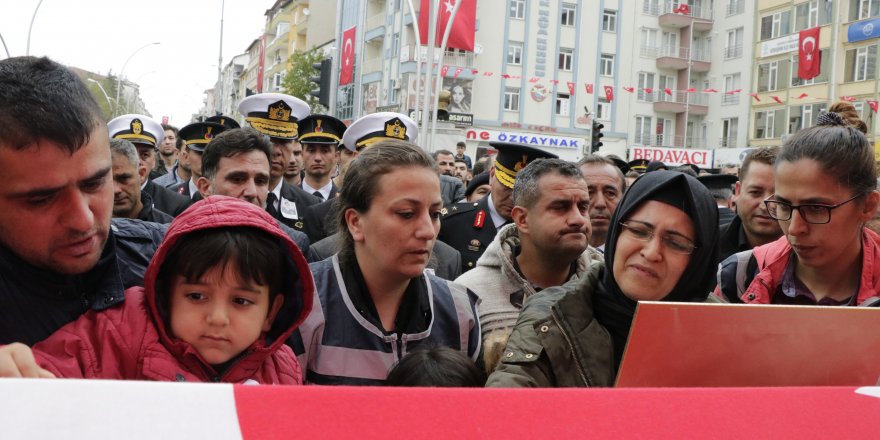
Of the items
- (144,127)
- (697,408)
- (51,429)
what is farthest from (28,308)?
(144,127)

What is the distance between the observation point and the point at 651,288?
2461 mm

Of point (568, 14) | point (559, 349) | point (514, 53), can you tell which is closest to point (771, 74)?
point (568, 14)

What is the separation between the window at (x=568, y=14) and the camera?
4053 cm

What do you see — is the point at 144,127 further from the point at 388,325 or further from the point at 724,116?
the point at 724,116

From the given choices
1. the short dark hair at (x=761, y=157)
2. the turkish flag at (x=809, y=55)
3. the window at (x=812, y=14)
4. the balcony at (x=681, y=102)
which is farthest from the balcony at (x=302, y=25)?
the short dark hair at (x=761, y=157)

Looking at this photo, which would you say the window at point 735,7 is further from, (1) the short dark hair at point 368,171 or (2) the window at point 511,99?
(1) the short dark hair at point 368,171

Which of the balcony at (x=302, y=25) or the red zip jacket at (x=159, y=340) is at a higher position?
the balcony at (x=302, y=25)

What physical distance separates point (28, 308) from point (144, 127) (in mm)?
6608

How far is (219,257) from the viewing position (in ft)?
7.00

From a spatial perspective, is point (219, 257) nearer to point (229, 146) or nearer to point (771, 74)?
point (229, 146)

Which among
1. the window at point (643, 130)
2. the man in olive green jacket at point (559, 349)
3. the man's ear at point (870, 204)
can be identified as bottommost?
the man in olive green jacket at point (559, 349)

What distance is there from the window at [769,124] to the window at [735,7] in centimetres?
581

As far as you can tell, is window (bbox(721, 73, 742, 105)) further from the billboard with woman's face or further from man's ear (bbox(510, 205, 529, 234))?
man's ear (bbox(510, 205, 529, 234))

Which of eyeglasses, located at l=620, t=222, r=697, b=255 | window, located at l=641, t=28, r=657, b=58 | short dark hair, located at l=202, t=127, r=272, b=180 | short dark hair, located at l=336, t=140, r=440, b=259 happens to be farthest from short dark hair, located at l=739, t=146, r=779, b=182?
window, located at l=641, t=28, r=657, b=58
